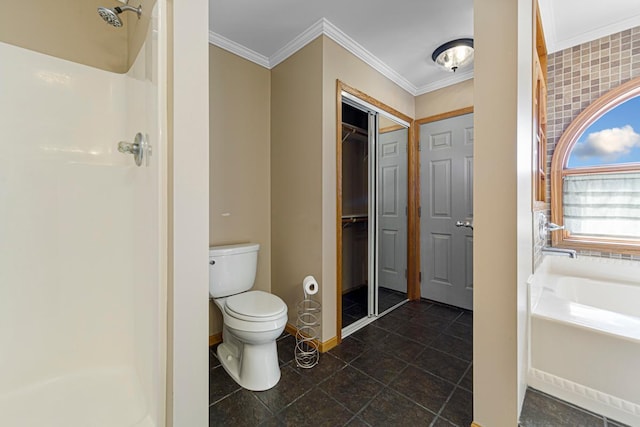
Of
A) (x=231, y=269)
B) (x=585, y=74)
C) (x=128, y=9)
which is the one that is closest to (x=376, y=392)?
(x=231, y=269)

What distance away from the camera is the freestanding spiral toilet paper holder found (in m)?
1.83

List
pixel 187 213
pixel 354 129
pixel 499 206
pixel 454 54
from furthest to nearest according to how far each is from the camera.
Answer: pixel 354 129
pixel 454 54
pixel 499 206
pixel 187 213

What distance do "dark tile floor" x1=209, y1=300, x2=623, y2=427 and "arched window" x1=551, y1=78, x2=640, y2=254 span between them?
1243 millimetres

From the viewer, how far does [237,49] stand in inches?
82.8

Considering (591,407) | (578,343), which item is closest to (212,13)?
(578,343)

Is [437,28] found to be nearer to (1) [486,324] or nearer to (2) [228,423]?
(1) [486,324]

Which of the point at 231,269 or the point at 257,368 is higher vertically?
the point at 231,269

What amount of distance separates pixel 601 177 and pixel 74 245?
11.2ft

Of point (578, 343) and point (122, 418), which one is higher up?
point (578, 343)

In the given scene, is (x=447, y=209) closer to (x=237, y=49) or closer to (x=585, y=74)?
(x=585, y=74)

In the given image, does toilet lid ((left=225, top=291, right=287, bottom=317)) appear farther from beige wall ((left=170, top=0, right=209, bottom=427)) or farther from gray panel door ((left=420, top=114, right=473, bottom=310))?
gray panel door ((left=420, top=114, right=473, bottom=310))

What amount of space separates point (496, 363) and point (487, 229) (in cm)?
59

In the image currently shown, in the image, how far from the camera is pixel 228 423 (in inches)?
50.1

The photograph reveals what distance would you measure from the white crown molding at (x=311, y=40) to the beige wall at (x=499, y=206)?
3.33ft
